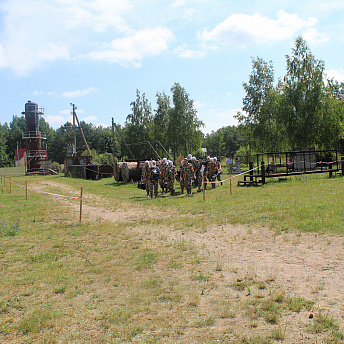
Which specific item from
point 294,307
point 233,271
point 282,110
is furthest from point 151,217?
point 282,110

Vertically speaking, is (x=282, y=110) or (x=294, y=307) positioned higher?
(x=282, y=110)

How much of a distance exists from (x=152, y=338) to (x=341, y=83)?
200ft

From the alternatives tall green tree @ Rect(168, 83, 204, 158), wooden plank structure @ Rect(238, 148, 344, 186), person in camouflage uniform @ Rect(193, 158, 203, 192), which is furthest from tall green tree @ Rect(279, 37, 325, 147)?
person in camouflage uniform @ Rect(193, 158, 203, 192)

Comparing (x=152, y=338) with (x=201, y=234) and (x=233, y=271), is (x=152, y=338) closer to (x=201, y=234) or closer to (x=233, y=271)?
(x=233, y=271)

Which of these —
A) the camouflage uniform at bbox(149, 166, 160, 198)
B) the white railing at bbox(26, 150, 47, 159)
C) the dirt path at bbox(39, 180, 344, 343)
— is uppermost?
the white railing at bbox(26, 150, 47, 159)

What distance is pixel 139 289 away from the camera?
5344 mm

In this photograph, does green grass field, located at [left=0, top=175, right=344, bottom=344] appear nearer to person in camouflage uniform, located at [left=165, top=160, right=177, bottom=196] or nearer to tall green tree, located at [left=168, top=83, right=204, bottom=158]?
person in camouflage uniform, located at [left=165, top=160, right=177, bottom=196]

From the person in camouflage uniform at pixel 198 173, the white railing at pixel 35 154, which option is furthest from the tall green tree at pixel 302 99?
the white railing at pixel 35 154

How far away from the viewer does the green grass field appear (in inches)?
157

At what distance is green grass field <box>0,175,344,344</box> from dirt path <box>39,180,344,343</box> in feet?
0.34

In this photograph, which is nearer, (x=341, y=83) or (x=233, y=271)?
(x=233, y=271)

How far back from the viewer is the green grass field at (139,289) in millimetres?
3994

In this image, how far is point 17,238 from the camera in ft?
29.7

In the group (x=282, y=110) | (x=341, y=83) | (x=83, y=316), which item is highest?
(x=341, y=83)
